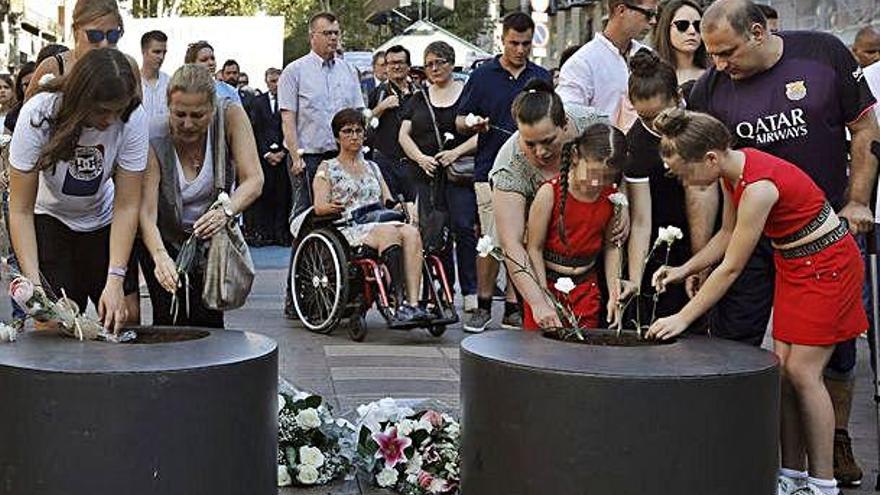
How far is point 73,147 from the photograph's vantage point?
453cm

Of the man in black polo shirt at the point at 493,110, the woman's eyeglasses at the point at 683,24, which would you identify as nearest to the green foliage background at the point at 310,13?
the man in black polo shirt at the point at 493,110

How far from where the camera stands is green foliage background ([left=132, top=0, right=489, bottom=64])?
138 ft

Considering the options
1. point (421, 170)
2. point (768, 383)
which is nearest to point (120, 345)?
point (768, 383)

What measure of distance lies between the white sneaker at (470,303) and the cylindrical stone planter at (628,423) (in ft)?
17.9

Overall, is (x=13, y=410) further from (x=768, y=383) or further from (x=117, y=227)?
(x=768, y=383)

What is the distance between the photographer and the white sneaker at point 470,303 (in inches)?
370

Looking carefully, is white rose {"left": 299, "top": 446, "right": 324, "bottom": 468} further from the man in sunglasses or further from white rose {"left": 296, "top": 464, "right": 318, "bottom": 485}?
the man in sunglasses

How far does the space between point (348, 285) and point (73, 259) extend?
3315mm

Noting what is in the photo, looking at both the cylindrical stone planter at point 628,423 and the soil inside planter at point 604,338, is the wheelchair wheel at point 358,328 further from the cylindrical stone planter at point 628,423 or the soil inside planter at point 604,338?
the cylindrical stone planter at point 628,423

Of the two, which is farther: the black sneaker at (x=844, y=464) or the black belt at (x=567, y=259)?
the black sneaker at (x=844, y=464)

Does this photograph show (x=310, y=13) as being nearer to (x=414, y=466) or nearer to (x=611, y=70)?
(x=611, y=70)

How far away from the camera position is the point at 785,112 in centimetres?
496

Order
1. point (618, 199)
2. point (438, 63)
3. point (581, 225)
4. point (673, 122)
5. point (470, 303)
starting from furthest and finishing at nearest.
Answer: point (438, 63)
point (470, 303)
point (581, 225)
point (618, 199)
point (673, 122)

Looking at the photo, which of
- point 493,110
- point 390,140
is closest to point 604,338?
point 493,110
